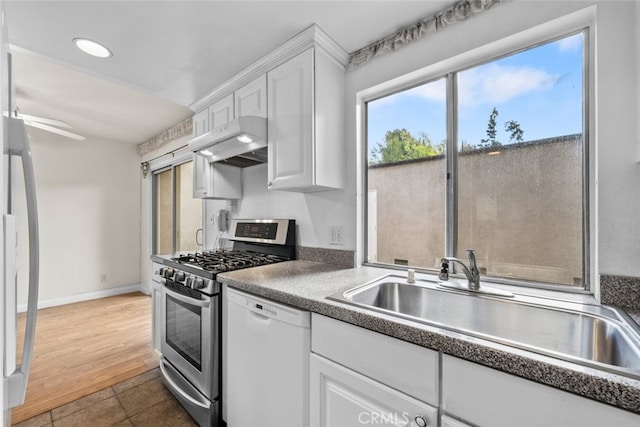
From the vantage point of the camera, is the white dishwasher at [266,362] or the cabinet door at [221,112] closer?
the white dishwasher at [266,362]

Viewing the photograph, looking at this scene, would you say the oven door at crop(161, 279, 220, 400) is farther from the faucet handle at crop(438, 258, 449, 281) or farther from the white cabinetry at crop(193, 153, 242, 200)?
the faucet handle at crop(438, 258, 449, 281)

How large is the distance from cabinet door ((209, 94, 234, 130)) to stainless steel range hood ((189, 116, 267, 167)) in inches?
11.7

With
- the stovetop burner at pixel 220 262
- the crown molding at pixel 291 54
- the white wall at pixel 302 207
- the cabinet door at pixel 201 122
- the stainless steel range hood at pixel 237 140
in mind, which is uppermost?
the crown molding at pixel 291 54

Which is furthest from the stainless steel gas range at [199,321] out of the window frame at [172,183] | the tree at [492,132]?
the window frame at [172,183]

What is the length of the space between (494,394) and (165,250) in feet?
15.0

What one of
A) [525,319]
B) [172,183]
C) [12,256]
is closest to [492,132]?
[525,319]

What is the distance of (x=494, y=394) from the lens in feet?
2.31

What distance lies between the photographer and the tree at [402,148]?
1.62 meters

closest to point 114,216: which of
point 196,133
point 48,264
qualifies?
point 48,264

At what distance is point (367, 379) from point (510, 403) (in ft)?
1.36

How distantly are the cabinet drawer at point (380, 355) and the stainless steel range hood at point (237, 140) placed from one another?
1235 mm

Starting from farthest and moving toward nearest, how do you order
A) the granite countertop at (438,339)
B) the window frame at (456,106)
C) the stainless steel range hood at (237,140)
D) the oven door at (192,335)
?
the stainless steel range hood at (237,140), the oven door at (192,335), the window frame at (456,106), the granite countertop at (438,339)

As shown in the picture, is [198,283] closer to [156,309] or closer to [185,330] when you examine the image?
[185,330]

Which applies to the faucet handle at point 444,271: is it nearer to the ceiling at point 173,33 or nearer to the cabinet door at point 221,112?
the ceiling at point 173,33
